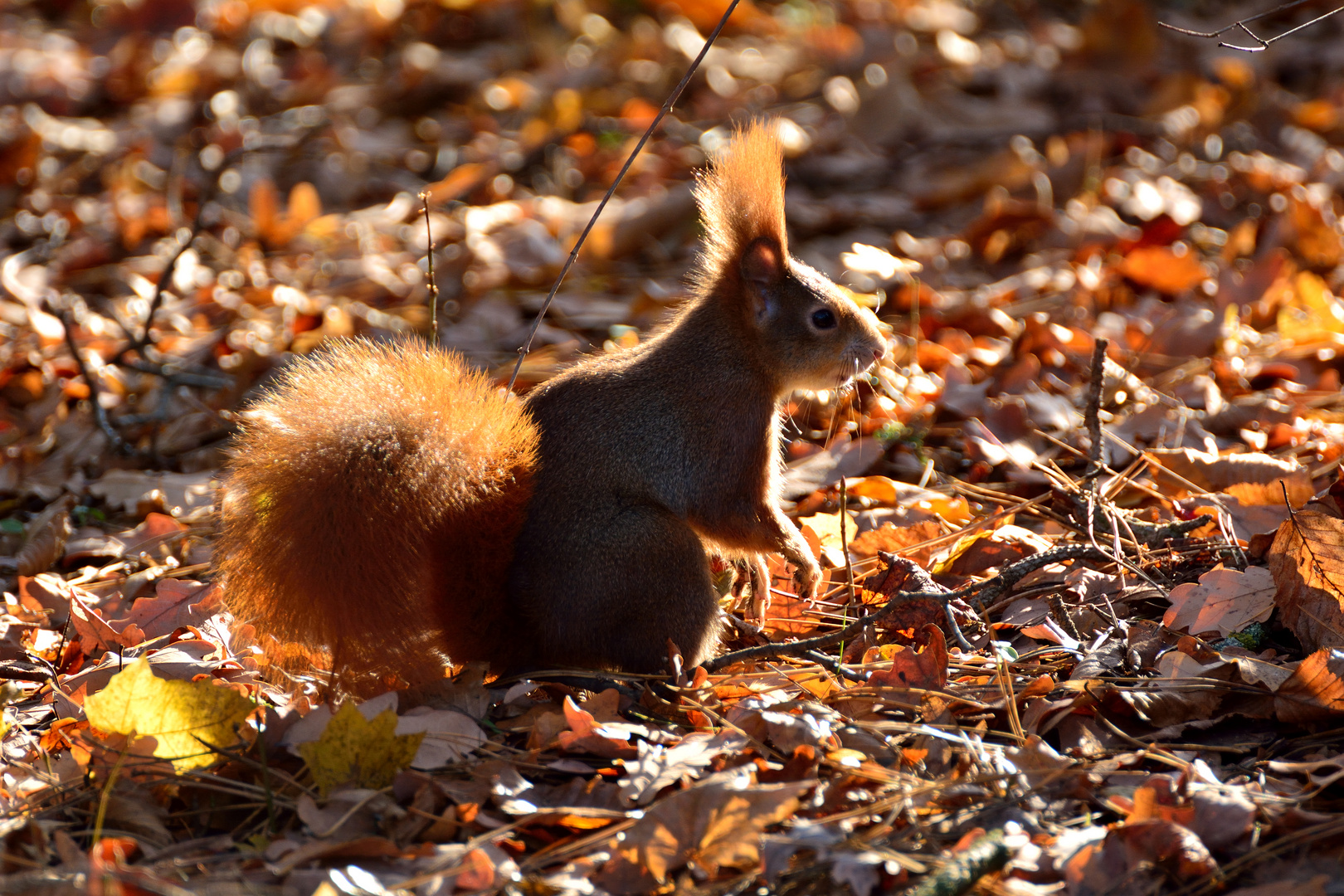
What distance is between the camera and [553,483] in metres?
2.16

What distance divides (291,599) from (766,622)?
1.03 m

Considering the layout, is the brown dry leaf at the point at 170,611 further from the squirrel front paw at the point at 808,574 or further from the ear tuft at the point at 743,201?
the ear tuft at the point at 743,201

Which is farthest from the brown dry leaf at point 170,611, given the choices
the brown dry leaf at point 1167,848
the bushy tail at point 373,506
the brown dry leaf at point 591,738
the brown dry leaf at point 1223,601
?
the brown dry leaf at point 1223,601

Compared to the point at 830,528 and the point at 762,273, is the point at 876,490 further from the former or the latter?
the point at 762,273

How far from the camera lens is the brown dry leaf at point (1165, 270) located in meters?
3.69

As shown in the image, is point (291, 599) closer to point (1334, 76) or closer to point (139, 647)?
point (139, 647)

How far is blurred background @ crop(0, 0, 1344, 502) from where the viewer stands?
3213mm

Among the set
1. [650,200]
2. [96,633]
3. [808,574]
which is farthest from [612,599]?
[650,200]

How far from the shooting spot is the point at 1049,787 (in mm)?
1656

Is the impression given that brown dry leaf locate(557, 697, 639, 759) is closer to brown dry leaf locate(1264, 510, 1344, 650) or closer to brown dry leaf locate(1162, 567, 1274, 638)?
brown dry leaf locate(1162, 567, 1274, 638)

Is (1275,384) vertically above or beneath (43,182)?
above

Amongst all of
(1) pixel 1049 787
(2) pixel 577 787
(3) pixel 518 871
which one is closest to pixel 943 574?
(1) pixel 1049 787

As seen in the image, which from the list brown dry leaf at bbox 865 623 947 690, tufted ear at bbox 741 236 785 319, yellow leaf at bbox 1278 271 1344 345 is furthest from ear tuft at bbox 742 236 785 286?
yellow leaf at bbox 1278 271 1344 345

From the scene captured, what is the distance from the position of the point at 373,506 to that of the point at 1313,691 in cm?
154
